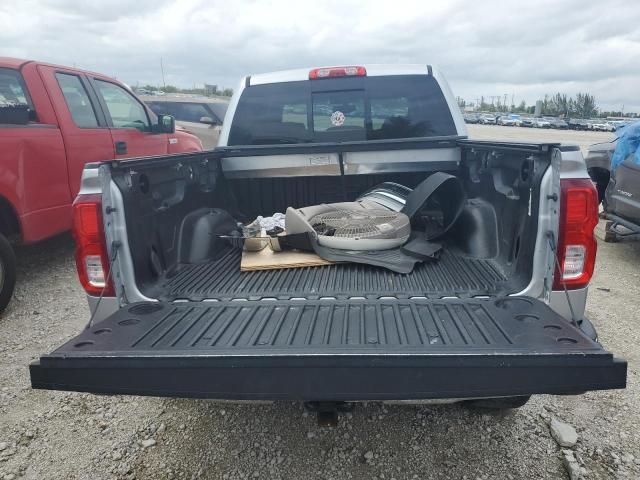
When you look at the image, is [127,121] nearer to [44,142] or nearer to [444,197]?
[44,142]

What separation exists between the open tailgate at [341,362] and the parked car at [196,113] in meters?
9.79

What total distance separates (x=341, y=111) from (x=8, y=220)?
10.1 ft

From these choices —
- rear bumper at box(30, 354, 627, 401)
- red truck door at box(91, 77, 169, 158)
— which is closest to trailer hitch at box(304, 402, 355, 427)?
rear bumper at box(30, 354, 627, 401)

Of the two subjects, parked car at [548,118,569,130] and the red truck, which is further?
parked car at [548,118,569,130]

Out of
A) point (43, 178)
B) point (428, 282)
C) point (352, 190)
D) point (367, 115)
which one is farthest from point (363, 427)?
point (43, 178)

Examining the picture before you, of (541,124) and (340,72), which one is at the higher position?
(340,72)

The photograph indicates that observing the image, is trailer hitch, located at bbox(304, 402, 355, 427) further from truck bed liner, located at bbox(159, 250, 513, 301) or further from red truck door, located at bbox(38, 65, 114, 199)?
red truck door, located at bbox(38, 65, 114, 199)

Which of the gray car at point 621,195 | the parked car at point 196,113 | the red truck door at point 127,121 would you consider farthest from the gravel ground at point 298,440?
the parked car at point 196,113

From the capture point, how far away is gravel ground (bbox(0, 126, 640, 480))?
7.87 feet

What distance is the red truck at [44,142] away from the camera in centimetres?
414

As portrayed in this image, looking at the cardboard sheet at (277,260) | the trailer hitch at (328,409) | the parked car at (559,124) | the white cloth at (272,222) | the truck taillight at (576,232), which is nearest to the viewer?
the trailer hitch at (328,409)

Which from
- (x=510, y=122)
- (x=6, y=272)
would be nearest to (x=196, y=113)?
(x=6, y=272)

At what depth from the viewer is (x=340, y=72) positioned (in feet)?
12.8

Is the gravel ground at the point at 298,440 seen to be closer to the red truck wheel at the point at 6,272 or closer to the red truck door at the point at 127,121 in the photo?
the red truck wheel at the point at 6,272
